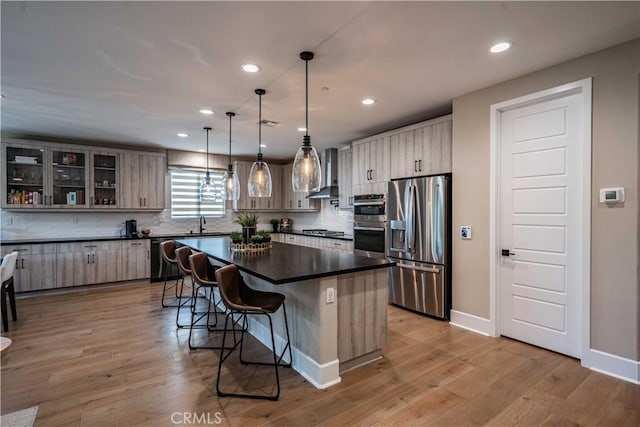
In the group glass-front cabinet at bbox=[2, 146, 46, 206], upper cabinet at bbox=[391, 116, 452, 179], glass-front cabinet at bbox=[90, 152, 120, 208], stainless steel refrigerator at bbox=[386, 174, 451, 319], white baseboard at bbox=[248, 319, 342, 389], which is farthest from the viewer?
glass-front cabinet at bbox=[90, 152, 120, 208]

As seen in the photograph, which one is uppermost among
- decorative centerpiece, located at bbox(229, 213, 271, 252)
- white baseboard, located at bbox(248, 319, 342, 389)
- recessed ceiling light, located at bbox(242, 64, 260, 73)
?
recessed ceiling light, located at bbox(242, 64, 260, 73)

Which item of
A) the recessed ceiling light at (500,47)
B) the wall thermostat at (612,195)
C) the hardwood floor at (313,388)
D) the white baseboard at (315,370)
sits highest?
the recessed ceiling light at (500,47)

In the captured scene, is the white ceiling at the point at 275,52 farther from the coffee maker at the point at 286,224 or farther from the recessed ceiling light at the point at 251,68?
the coffee maker at the point at 286,224

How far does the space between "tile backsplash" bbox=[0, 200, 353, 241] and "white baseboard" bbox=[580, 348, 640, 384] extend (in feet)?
13.7

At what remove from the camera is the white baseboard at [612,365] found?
2.42m

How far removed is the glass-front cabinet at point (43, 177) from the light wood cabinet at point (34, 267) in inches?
28.3

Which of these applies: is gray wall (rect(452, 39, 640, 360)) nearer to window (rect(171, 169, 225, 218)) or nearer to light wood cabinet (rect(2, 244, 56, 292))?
window (rect(171, 169, 225, 218))

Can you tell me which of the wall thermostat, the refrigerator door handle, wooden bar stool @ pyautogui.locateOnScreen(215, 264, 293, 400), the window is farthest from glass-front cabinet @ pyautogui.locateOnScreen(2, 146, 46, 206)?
the wall thermostat

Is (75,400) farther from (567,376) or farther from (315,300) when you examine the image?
A: (567,376)

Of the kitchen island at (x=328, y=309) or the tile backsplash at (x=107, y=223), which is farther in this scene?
the tile backsplash at (x=107, y=223)

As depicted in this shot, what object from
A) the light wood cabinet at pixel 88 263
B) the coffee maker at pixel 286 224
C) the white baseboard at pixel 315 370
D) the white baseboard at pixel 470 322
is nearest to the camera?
the white baseboard at pixel 315 370

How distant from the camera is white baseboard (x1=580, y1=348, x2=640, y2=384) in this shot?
2.42m

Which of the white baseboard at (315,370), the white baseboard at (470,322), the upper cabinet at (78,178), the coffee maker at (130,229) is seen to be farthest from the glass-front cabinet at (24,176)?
the white baseboard at (470,322)

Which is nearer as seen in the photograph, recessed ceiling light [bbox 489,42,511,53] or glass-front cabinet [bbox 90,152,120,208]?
recessed ceiling light [bbox 489,42,511,53]
